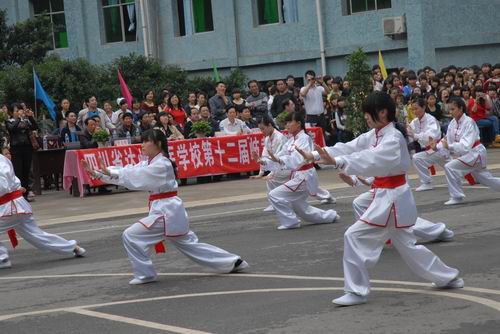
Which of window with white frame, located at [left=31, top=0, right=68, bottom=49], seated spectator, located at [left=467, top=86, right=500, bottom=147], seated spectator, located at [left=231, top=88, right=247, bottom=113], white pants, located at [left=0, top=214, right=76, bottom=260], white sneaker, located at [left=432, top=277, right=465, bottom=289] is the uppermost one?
window with white frame, located at [left=31, top=0, right=68, bottom=49]

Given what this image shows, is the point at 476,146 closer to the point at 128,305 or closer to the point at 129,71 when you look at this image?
the point at 128,305

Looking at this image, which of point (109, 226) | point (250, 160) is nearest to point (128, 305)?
point (109, 226)

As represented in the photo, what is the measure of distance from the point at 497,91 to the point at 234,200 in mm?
9285

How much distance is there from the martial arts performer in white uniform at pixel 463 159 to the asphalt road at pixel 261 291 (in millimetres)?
813

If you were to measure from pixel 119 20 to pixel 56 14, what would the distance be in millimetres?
2480

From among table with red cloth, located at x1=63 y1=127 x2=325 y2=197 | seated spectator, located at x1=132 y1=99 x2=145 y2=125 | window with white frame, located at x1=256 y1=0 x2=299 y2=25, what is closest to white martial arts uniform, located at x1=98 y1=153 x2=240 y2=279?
table with red cloth, located at x1=63 y1=127 x2=325 y2=197

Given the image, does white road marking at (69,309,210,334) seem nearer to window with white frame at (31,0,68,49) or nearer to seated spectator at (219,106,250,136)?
seated spectator at (219,106,250,136)

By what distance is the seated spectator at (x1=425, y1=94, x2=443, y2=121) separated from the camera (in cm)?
2352

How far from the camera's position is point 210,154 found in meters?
23.2

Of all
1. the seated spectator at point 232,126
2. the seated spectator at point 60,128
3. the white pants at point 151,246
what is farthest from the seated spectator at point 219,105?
the white pants at point 151,246

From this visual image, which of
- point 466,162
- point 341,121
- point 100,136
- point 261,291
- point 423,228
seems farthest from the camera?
point 341,121

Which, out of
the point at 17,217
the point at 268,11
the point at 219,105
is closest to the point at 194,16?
the point at 268,11

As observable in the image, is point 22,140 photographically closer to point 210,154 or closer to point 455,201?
point 210,154

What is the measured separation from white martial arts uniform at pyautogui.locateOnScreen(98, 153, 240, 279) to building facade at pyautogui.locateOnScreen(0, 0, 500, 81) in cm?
1950
